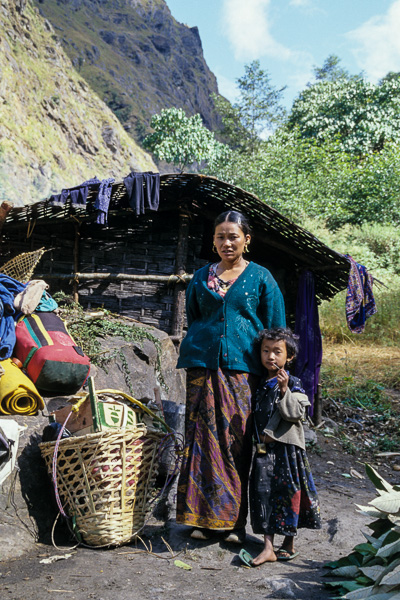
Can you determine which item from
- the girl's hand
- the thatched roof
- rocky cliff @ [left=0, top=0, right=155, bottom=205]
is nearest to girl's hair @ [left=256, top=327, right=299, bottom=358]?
the girl's hand

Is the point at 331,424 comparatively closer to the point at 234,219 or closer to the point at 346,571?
the point at 346,571

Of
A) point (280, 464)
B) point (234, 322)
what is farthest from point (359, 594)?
point (234, 322)

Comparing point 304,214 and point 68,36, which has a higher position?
point 68,36

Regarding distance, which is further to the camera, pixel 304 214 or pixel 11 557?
pixel 304 214

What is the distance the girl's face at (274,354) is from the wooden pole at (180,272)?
167 inches

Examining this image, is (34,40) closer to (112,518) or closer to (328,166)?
(328,166)

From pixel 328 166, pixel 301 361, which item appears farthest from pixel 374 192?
pixel 301 361

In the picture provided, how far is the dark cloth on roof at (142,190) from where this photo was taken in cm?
650

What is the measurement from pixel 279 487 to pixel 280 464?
4.5 inches

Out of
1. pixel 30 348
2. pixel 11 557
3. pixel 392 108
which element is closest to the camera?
pixel 11 557

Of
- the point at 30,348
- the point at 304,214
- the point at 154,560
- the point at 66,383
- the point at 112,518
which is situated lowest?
the point at 154,560

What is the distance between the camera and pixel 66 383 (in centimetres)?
367

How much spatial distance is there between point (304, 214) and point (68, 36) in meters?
44.4

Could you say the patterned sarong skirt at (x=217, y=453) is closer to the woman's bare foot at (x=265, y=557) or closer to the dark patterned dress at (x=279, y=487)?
the dark patterned dress at (x=279, y=487)
